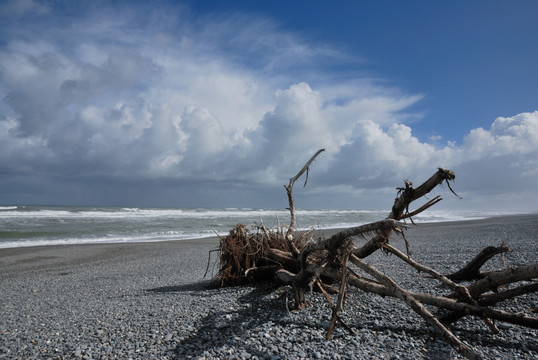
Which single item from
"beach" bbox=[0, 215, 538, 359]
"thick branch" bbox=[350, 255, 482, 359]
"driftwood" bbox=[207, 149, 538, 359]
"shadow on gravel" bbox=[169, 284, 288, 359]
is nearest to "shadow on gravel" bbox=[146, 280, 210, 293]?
"beach" bbox=[0, 215, 538, 359]

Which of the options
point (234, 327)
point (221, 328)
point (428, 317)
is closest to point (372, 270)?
point (428, 317)

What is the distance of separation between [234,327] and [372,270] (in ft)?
4.80

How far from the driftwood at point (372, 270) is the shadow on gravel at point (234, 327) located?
33 centimetres

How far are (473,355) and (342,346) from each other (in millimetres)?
1061

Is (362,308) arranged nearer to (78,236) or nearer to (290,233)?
(290,233)

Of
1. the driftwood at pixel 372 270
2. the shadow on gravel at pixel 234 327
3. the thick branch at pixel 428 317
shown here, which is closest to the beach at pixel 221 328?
the shadow on gravel at pixel 234 327

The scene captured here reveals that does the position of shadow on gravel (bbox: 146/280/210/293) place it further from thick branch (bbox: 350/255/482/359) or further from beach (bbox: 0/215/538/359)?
thick branch (bbox: 350/255/482/359)

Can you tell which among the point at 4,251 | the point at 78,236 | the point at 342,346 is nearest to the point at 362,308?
the point at 342,346

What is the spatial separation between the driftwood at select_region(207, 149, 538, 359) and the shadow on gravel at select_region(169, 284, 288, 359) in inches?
12.9

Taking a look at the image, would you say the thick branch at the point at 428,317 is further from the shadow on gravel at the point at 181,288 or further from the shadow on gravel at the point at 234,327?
the shadow on gravel at the point at 181,288

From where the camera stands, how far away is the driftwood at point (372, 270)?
2812 millimetres

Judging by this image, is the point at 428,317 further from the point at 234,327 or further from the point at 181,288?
the point at 181,288

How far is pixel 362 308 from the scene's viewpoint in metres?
3.86

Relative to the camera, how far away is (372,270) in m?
3.24
